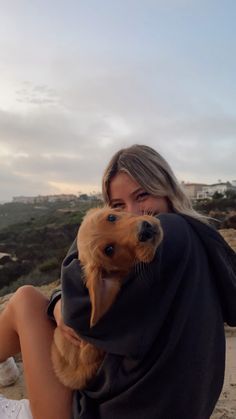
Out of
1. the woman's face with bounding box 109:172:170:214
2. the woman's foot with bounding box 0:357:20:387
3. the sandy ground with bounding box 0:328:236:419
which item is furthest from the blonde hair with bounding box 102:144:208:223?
the sandy ground with bounding box 0:328:236:419

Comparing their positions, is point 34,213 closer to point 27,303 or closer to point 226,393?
point 226,393

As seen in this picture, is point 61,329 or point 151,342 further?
point 61,329

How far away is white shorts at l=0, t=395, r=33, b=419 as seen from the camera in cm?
250

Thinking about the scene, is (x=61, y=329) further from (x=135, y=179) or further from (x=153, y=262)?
(x=135, y=179)

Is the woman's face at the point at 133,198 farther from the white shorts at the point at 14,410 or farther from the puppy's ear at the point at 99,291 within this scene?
the white shorts at the point at 14,410

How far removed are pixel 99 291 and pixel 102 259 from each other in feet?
0.56

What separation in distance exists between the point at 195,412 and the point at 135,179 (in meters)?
1.28

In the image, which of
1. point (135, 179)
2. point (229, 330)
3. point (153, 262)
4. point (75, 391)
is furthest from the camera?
point (229, 330)

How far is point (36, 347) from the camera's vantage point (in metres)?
2.46

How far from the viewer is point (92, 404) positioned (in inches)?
84.2

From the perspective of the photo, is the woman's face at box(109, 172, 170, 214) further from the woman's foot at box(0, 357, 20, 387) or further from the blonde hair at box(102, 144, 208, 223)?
the woman's foot at box(0, 357, 20, 387)

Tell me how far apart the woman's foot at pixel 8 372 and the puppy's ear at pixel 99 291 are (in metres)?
1.90

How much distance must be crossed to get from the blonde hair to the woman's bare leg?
87cm

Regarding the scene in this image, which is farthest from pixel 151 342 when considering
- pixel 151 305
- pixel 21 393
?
pixel 21 393
